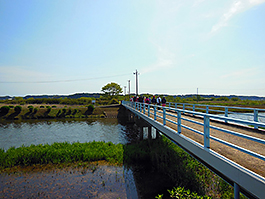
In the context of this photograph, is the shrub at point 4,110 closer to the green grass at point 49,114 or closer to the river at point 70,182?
the green grass at point 49,114

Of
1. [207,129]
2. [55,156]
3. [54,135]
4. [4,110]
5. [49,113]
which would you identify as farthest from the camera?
[49,113]

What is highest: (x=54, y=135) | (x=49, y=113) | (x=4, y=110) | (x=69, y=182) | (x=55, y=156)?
(x=4, y=110)

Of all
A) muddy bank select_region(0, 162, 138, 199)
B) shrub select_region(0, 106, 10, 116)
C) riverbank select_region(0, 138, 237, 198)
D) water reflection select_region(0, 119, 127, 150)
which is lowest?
water reflection select_region(0, 119, 127, 150)

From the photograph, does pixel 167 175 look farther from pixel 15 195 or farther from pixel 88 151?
pixel 15 195

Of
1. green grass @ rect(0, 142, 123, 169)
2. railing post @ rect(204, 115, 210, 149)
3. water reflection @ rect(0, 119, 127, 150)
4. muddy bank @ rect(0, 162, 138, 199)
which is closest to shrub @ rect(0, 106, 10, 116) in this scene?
water reflection @ rect(0, 119, 127, 150)

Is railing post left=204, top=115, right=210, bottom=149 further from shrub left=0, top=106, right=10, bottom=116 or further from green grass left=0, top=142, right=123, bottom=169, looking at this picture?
shrub left=0, top=106, right=10, bottom=116

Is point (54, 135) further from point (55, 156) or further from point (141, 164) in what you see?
point (141, 164)

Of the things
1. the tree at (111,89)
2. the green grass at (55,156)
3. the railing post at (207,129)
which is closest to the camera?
the railing post at (207,129)

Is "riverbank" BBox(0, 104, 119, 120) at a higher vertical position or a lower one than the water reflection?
higher

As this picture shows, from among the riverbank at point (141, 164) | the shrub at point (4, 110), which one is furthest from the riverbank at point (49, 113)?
the riverbank at point (141, 164)

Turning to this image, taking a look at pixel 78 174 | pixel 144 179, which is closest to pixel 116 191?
pixel 144 179

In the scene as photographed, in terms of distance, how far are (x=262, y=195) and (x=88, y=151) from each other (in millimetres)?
12332

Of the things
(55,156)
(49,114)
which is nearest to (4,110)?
(49,114)

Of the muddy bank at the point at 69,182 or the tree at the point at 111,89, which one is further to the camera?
the tree at the point at 111,89
